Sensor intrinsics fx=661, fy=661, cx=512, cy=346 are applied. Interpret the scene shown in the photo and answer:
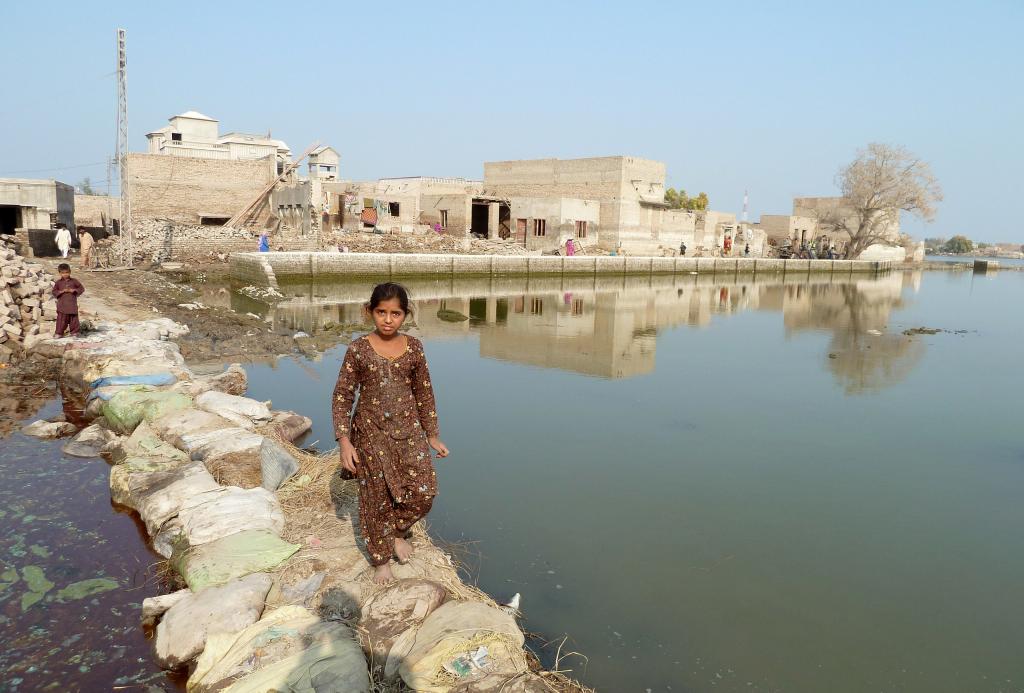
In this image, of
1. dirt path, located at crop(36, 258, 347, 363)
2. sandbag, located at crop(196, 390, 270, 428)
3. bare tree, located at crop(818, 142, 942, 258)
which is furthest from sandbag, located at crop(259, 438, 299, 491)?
bare tree, located at crop(818, 142, 942, 258)

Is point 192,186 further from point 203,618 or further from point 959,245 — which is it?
point 959,245

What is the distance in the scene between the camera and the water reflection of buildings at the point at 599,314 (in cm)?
1158

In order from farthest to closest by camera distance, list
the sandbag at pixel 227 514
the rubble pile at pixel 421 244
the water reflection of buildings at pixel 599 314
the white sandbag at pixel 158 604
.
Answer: the rubble pile at pixel 421 244 → the water reflection of buildings at pixel 599 314 → the sandbag at pixel 227 514 → the white sandbag at pixel 158 604

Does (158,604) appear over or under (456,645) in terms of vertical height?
under

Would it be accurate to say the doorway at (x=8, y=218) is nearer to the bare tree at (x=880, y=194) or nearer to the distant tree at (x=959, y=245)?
the bare tree at (x=880, y=194)

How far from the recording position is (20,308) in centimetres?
845

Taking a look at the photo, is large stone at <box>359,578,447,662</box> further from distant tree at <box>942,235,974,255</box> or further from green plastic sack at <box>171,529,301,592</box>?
distant tree at <box>942,235,974,255</box>

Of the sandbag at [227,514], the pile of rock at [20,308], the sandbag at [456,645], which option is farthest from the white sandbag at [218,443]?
the pile of rock at [20,308]

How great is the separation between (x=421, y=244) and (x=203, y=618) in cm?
2543

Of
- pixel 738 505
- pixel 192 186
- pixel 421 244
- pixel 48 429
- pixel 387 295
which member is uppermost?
pixel 192 186

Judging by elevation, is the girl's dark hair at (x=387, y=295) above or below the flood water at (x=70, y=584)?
above

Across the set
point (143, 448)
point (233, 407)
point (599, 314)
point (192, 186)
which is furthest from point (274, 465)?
point (192, 186)

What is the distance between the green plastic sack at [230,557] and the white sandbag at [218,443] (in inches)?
34.4

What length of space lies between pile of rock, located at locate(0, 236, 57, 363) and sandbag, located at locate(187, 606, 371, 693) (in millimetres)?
6949
